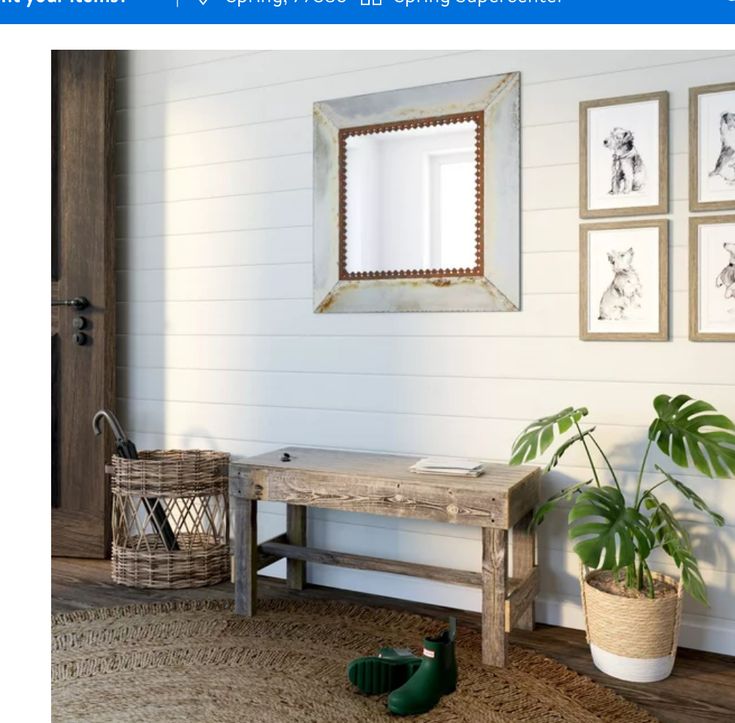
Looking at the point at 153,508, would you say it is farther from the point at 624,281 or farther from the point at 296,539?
the point at 624,281

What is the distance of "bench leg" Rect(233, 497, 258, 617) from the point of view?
2492mm

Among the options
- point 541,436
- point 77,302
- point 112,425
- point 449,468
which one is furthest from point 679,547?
point 77,302

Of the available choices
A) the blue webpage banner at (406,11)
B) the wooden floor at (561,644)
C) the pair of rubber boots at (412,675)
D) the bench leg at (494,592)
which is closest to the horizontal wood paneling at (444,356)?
the bench leg at (494,592)

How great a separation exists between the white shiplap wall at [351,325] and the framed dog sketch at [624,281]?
4 cm

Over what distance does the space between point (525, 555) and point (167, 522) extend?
133 cm

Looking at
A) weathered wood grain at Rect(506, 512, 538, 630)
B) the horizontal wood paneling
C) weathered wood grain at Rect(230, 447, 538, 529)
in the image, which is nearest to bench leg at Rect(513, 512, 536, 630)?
weathered wood grain at Rect(506, 512, 538, 630)

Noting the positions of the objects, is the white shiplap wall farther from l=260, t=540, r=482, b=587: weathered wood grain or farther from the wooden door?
l=260, t=540, r=482, b=587: weathered wood grain

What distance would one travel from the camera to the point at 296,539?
2.81m

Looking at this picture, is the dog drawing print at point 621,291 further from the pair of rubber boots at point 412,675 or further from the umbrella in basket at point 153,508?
the umbrella in basket at point 153,508

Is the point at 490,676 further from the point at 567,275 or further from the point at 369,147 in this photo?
the point at 369,147

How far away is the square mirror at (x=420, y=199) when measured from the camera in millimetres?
2506

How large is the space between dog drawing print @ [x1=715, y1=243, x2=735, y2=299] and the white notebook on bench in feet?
2.92

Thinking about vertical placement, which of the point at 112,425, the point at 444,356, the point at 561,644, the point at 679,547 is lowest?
the point at 561,644

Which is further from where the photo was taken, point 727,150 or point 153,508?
point 153,508
